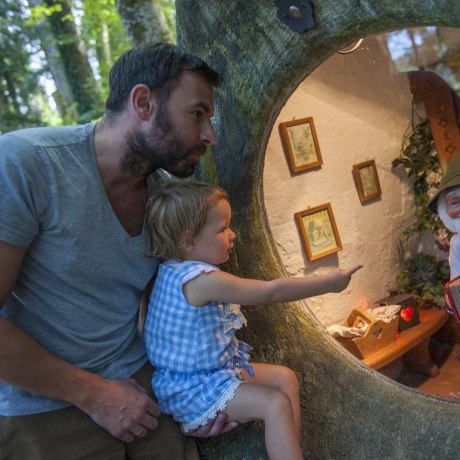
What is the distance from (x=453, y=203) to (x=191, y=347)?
109cm

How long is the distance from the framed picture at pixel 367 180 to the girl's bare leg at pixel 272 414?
132 cm

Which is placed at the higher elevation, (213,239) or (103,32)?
(103,32)

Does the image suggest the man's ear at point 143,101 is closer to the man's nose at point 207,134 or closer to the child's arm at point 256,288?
the man's nose at point 207,134

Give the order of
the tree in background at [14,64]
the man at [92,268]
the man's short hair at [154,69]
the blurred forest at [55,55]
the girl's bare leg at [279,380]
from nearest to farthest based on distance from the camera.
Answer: the man at [92,268]
the man's short hair at [154,69]
the girl's bare leg at [279,380]
the blurred forest at [55,55]
the tree in background at [14,64]

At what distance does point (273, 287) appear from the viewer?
5.44ft

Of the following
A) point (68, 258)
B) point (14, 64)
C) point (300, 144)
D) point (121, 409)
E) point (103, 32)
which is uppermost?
point (103, 32)

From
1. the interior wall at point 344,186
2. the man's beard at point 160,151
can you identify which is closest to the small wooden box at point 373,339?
the interior wall at point 344,186

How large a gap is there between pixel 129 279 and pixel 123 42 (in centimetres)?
1311

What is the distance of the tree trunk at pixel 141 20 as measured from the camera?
5.45m

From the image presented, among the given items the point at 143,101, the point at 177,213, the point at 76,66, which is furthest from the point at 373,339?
the point at 76,66

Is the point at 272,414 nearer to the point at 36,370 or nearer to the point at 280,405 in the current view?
the point at 280,405

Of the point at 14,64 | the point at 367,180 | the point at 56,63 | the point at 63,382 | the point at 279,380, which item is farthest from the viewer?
the point at 14,64

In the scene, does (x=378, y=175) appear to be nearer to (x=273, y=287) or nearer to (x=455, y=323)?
(x=455, y=323)

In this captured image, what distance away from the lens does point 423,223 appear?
2451mm
